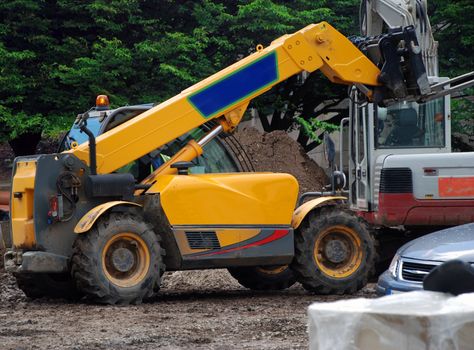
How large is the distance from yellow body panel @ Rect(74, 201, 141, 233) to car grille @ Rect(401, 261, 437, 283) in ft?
13.4

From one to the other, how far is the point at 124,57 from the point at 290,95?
15.3ft

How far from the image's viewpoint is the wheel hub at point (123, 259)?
12086mm

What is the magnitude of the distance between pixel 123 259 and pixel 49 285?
133 centimetres

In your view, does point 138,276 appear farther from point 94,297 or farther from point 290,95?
point 290,95

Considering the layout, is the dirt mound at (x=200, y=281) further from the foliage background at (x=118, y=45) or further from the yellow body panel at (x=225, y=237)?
the foliage background at (x=118, y=45)

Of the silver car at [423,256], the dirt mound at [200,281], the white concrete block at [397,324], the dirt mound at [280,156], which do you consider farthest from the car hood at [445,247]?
the dirt mound at [280,156]

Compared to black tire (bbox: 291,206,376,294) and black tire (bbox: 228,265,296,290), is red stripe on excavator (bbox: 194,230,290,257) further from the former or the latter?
black tire (bbox: 228,265,296,290)

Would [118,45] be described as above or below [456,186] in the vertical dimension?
above

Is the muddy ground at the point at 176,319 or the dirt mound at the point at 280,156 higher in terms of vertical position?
the dirt mound at the point at 280,156

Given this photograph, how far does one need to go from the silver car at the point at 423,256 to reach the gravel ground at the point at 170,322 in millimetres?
869

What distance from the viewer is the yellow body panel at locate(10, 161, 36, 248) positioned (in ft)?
40.0

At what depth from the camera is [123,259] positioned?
12.1 m

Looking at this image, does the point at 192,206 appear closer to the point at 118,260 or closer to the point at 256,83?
the point at 118,260

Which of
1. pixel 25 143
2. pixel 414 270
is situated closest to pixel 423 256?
pixel 414 270
